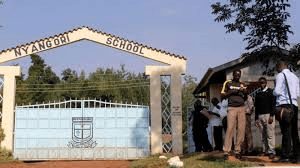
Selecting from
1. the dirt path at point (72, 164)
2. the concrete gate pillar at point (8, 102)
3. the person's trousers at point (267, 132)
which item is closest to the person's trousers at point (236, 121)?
the person's trousers at point (267, 132)

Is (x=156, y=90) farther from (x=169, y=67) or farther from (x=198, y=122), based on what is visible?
(x=198, y=122)

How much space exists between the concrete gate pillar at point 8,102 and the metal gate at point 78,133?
20 cm

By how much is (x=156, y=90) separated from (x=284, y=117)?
28.0ft

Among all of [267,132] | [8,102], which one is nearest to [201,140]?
[267,132]

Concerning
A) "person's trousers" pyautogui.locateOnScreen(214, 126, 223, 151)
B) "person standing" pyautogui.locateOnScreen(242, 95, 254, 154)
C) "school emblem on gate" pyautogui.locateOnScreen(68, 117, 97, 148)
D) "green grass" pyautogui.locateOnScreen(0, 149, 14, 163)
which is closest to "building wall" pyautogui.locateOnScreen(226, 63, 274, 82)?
"person's trousers" pyautogui.locateOnScreen(214, 126, 223, 151)

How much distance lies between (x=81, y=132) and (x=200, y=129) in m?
3.94

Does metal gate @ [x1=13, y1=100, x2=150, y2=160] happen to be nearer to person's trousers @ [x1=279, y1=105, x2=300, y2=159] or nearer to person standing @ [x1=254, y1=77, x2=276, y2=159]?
person standing @ [x1=254, y1=77, x2=276, y2=159]

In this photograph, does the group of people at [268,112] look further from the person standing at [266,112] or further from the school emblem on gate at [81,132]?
the school emblem on gate at [81,132]

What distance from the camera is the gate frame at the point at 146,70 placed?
16.8m

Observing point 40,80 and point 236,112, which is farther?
point 40,80

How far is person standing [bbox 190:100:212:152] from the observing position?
14.9 metres

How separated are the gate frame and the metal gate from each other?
309 mm

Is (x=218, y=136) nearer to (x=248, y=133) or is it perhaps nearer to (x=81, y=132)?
(x=248, y=133)

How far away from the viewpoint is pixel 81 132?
54.9 ft
